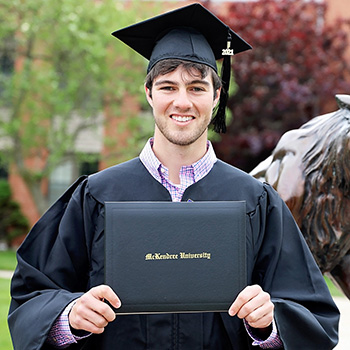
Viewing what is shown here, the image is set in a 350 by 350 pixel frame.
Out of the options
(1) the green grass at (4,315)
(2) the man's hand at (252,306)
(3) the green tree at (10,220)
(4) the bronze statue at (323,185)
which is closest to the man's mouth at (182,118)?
(2) the man's hand at (252,306)

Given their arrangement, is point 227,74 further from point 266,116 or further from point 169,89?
point 266,116

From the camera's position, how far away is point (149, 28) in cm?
231

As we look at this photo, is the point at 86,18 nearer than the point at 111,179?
No

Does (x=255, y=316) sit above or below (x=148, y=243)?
below

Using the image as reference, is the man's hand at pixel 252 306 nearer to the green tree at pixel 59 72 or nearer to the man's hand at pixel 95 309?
the man's hand at pixel 95 309

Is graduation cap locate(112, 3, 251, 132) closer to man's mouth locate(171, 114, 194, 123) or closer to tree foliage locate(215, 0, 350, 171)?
man's mouth locate(171, 114, 194, 123)

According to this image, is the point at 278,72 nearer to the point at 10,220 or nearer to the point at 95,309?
the point at 10,220

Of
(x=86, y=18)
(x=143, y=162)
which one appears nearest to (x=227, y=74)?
(x=143, y=162)

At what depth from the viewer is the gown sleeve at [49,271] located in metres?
1.92

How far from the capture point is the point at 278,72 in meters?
15.6

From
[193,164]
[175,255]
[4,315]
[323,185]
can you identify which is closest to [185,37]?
[193,164]

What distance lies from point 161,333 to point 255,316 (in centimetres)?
37

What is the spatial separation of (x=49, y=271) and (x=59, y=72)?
14.2m

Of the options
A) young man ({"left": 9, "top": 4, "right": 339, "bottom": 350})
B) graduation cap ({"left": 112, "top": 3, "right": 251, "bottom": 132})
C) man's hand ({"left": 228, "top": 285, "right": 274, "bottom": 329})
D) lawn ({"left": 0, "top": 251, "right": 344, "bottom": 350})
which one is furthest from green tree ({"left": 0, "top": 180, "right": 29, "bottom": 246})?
man's hand ({"left": 228, "top": 285, "right": 274, "bottom": 329})
